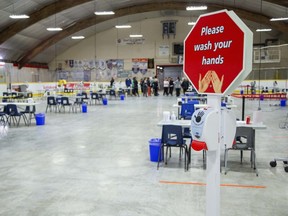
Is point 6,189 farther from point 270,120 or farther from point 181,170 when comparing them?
point 270,120

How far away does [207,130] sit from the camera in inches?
64.0

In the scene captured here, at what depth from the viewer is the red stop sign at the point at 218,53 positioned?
59.1 inches

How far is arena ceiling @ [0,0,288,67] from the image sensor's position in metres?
18.4

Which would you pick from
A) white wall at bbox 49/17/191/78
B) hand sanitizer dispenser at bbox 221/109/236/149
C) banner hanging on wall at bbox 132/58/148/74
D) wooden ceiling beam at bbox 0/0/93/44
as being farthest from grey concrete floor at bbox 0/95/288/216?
white wall at bbox 49/17/191/78

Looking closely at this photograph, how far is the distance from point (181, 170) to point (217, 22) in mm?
3549

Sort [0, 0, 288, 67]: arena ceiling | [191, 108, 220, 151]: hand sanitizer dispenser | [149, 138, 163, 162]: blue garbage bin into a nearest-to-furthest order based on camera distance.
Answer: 1. [191, 108, 220, 151]: hand sanitizer dispenser
2. [149, 138, 163, 162]: blue garbage bin
3. [0, 0, 288, 67]: arena ceiling

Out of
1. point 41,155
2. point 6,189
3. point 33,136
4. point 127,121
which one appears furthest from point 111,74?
point 6,189

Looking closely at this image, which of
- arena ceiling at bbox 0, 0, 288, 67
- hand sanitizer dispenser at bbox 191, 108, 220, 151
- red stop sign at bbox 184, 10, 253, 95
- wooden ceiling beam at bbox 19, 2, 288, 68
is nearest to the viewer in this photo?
red stop sign at bbox 184, 10, 253, 95

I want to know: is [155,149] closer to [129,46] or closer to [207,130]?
[207,130]

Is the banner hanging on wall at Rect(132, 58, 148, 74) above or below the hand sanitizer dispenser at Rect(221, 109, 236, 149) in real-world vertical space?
above

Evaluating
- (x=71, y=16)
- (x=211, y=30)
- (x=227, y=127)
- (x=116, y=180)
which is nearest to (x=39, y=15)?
(x=71, y=16)

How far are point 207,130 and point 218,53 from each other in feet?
1.33

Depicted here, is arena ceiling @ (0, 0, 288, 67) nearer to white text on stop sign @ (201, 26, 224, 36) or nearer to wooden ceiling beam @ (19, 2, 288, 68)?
wooden ceiling beam @ (19, 2, 288, 68)

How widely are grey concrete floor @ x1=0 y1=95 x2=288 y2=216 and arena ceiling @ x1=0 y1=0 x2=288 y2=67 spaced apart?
41.6 feet
